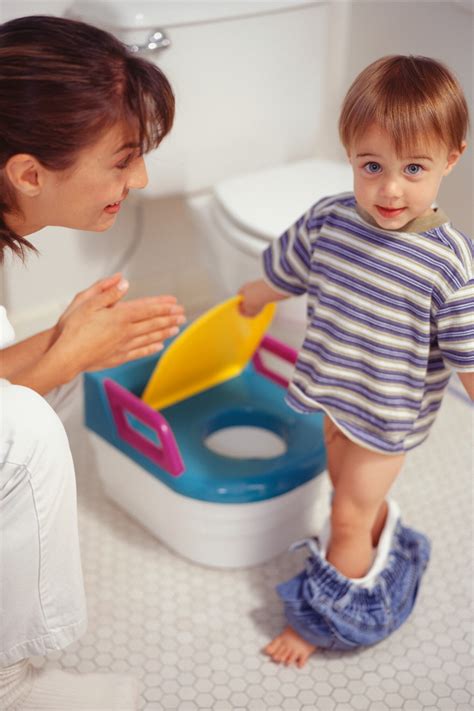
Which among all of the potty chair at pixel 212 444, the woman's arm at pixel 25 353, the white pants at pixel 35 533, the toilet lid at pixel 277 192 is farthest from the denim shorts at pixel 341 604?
the toilet lid at pixel 277 192

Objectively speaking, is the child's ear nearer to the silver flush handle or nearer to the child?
the child

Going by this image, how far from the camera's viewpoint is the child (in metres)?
0.87

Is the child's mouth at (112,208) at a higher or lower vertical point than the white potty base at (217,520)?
higher

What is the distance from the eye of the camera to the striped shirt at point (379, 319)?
908mm

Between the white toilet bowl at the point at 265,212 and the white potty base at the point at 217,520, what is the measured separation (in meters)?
0.28

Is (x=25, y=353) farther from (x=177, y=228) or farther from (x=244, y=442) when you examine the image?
(x=177, y=228)

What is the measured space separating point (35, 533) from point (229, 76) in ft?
3.31

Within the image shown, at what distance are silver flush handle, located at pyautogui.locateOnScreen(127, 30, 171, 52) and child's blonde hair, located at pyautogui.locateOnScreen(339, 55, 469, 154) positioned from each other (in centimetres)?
65

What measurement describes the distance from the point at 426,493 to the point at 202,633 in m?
0.47

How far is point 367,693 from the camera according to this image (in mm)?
1075

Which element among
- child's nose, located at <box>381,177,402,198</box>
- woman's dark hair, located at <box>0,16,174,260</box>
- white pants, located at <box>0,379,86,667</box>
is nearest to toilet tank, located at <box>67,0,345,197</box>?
woman's dark hair, located at <box>0,16,174,260</box>

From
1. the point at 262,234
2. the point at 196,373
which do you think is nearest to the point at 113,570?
the point at 196,373

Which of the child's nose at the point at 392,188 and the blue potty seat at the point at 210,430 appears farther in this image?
the blue potty seat at the point at 210,430

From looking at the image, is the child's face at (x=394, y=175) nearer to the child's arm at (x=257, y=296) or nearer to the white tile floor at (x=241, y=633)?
the child's arm at (x=257, y=296)
